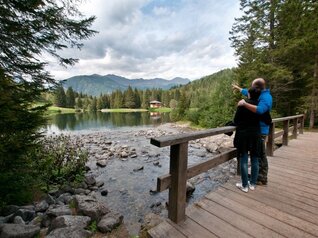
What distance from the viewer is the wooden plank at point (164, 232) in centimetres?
219

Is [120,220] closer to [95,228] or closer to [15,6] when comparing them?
[95,228]

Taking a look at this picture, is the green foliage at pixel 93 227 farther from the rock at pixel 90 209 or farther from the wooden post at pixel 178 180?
the wooden post at pixel 178 180

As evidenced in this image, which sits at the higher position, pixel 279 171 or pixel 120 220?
pixel 279 171

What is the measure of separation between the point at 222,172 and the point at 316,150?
345 cm

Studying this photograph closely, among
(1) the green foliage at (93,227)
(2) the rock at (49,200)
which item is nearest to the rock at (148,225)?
(1) the green foliage at (93,227)

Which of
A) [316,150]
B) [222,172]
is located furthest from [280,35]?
[222,172]

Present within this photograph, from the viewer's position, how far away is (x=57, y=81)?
5.01 meters

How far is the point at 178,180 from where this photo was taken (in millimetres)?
2396

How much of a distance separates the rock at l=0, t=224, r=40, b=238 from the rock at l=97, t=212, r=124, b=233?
3.50 ft

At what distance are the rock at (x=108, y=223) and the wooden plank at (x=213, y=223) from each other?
1.84m

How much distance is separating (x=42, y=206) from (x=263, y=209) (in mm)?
4879

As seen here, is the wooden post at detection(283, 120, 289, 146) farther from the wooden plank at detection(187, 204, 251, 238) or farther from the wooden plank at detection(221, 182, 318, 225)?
the wooden plank at detection(187, 204, 251, 238)

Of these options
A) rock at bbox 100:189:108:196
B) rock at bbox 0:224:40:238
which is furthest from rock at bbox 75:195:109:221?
rock at bbox 100:189:108:196

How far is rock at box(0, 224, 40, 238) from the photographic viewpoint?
9.52 feet
